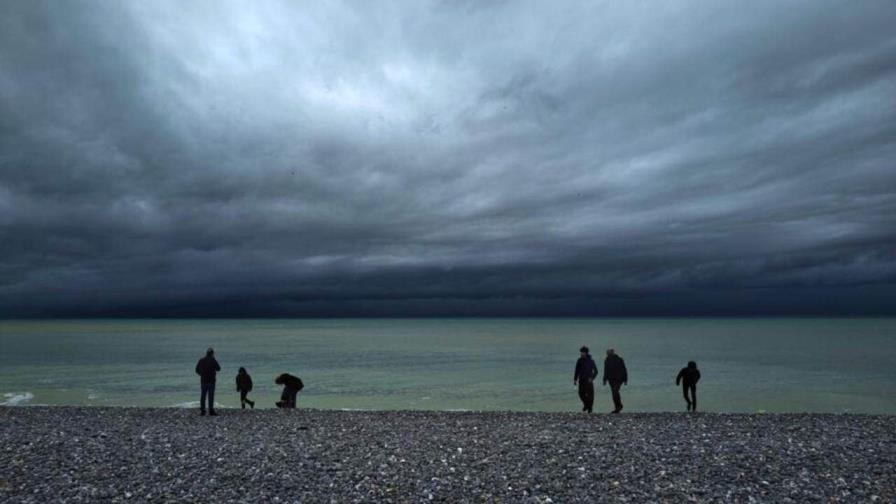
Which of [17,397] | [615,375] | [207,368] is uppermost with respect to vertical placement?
[207,368]

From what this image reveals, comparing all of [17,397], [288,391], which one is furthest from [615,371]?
[17,397]

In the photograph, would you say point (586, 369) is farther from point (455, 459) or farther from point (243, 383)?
point (243, 383)

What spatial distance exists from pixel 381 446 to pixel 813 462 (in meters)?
11.6

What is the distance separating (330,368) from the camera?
225ft

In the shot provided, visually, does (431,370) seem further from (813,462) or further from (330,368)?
(813,462)

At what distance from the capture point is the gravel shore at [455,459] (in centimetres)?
1259

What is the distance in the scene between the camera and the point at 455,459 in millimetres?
15508

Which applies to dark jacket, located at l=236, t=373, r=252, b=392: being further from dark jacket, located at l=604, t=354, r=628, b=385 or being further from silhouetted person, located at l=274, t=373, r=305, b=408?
dark jacket, located at l=604, t=354, r=628, b=385

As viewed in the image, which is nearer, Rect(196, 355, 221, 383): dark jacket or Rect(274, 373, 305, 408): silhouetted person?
Rect(196, 355, 221, 383): dark jacket

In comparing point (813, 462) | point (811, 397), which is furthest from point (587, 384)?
point (811, 397)

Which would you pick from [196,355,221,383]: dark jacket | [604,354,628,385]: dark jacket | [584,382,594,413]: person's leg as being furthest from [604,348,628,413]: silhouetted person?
[196,355,221,383]: dark jacket

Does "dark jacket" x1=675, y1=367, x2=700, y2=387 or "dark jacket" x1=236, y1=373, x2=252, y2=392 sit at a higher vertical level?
"dark jacket" x1=675, y1=367, x2=700, y2=387

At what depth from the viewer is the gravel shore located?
12594 mm

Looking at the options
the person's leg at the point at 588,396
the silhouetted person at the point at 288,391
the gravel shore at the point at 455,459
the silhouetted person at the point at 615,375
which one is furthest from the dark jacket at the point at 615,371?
the silhouetted person at the point at 288,391
